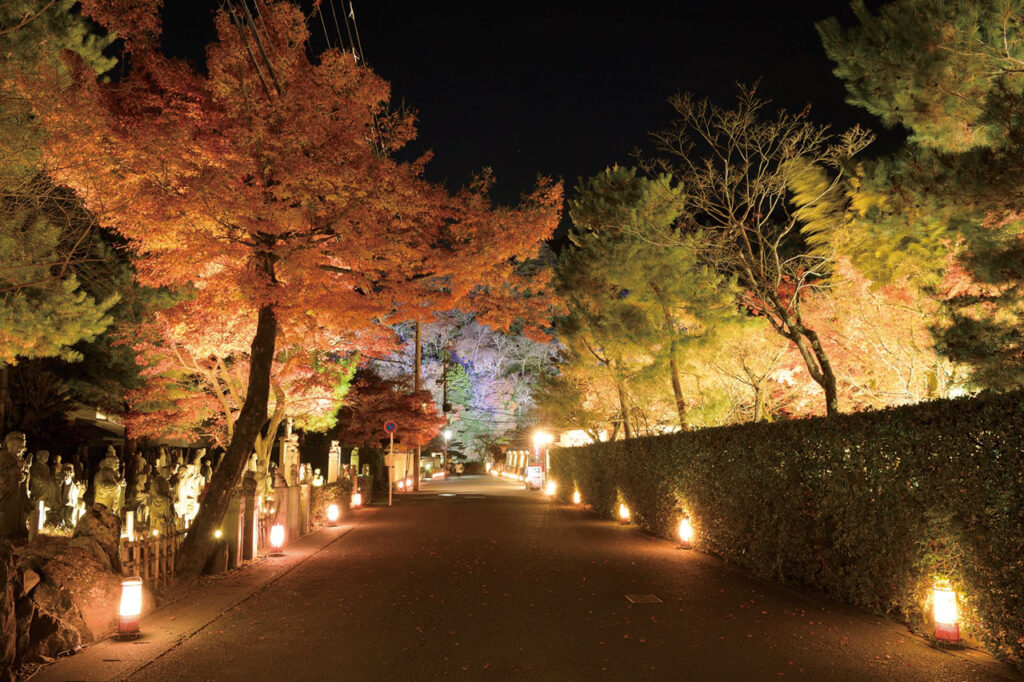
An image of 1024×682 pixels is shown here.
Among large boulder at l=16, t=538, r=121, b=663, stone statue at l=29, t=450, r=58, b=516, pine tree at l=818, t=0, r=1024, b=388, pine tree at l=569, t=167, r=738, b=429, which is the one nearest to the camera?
large boulder at l=16, t=538, r=121, b=663

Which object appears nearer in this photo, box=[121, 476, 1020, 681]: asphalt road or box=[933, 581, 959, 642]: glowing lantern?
box=[121, 476, 1020, 681]: asphalt road

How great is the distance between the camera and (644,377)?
20.3 metres

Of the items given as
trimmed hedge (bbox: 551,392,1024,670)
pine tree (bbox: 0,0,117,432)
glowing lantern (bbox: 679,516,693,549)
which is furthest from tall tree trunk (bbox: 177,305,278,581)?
glowing lantern (bbox: 679,516,693,549)

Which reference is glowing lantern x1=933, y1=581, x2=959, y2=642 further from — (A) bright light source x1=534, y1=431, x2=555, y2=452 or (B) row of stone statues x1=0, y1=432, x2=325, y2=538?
(A) bright light source x1=534, y1=431, x2=555, y2=452

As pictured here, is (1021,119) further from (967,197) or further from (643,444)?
(643,444)

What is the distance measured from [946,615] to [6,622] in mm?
8278

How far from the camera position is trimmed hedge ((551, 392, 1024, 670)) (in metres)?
6.29

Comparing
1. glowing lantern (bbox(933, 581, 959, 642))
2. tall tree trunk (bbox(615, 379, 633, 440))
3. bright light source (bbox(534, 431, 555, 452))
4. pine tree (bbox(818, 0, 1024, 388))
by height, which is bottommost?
glowing lantern (bbox(933, 581, 959, 642))

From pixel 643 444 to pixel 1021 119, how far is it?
13.7 metres

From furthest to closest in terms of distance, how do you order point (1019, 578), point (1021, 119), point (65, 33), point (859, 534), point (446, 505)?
1. point (446, 505)
2. point (65, 33)
3. point (859, 534)
4. point (1021, 119)
5. point (1019, 578)

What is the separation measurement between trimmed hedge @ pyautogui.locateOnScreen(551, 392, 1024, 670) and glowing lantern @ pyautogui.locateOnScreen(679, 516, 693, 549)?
95 centimetres

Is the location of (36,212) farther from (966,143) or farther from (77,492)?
(966,143)

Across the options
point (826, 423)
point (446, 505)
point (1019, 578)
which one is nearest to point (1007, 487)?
point (1019, 578)

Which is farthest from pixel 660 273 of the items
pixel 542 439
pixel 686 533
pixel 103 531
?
pixel 542 439
